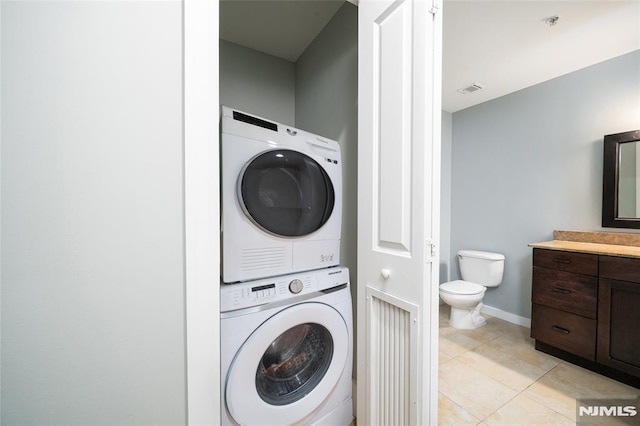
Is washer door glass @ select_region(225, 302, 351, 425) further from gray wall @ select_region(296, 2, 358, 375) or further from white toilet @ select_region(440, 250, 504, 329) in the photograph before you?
white toilet @ select_region(440, 250, 504, 329)

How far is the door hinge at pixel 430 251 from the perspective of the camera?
854 mm

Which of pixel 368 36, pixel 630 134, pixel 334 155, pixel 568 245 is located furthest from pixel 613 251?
pixel 368 36

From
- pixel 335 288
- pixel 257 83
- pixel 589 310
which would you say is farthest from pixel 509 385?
pixel 257 83

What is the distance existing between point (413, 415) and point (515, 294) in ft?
7.53

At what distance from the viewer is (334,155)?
1330 millimetres

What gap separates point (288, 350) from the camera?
115 centimetres

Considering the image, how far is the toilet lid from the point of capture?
2246mm

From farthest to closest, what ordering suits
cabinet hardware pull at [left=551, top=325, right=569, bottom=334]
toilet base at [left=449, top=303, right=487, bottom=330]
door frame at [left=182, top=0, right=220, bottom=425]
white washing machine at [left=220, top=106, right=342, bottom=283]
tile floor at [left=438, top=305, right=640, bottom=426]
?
toilet base at [left=449, top=303, right=487, bottom=330] < cabinet hardware pull at [left=551, top=325, right=569, bottom=334] < tile floor at [left=438, top=305, right=640, bottom=426] < white washing machine at [left=220, top=106, right=342, bottom=283] < door frame at [left=182, top=0, right=220, bottom=425]

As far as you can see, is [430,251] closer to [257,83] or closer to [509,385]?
[509,385]

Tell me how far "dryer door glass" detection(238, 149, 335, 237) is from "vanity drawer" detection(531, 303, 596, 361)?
2.02 metres

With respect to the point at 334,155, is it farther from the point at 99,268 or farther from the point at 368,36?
the point at 99,268

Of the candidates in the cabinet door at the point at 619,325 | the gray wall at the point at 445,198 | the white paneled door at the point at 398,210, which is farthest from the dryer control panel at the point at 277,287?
the gray wall at the point at 445,198

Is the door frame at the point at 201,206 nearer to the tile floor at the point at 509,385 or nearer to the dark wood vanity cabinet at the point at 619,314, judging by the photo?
the tile floor at the point at 509,385

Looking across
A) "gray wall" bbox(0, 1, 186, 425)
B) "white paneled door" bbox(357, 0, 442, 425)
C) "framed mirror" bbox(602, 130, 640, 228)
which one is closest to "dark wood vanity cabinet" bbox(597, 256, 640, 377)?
"framed mirror" bbox(602, 130, 640, 228)
